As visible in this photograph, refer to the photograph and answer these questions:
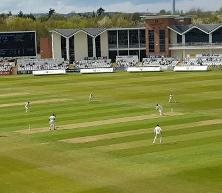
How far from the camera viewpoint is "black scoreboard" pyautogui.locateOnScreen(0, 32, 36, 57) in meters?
122

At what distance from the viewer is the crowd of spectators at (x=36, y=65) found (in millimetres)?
112438

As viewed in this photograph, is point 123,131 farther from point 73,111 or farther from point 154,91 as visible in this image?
point 154,91

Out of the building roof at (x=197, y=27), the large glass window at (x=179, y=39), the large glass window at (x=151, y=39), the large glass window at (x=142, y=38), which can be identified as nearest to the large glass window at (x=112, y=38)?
the large glass window at (x=142, y=38)

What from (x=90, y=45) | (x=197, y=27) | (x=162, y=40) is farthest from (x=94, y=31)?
(x=197, y=27)

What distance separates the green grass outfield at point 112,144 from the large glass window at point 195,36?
6036 centimetres

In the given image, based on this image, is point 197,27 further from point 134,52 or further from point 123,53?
point 123,53

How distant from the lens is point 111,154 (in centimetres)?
3319

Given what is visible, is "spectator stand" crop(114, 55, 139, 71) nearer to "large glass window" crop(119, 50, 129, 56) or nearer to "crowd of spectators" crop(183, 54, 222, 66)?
"large glass window" crop(119, 50, 129, 56)

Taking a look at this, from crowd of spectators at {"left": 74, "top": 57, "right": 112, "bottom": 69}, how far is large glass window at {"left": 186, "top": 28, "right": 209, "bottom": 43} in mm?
18663

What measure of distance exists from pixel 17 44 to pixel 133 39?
93.3 ft

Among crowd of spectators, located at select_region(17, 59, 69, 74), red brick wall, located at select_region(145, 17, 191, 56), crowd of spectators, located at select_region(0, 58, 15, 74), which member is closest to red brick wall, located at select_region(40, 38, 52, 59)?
crowd of spectators, located at select_region(0, 58, 15, 74)

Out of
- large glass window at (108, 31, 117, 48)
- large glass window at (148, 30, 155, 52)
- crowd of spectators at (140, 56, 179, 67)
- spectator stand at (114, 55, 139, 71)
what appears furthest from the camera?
large glass window at (108, 31, 117, 48)

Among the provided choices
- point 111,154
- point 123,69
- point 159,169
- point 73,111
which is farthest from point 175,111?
point 123,69

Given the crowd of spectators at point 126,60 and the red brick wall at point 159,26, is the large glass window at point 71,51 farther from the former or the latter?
the red brick wall at point 159,26
